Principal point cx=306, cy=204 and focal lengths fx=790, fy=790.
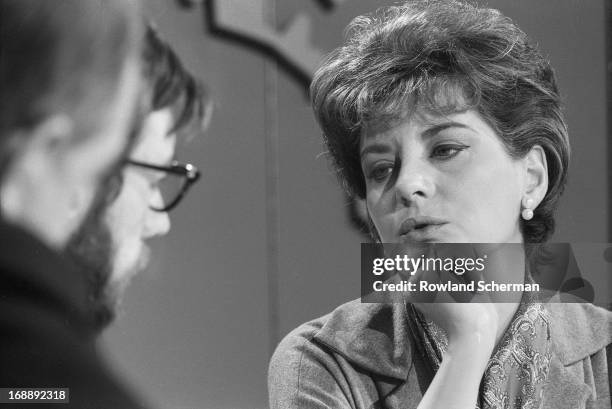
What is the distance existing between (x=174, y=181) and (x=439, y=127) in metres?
0.62

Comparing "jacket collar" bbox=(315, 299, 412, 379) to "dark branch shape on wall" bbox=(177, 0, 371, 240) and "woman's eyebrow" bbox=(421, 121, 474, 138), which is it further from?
"dark branch shape on wall" bbox=(177, 0, 371, 240)

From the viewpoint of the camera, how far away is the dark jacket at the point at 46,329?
5.98 ft

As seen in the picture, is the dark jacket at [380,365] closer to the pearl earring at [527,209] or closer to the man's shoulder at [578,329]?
the man's shoulder at [578,329]

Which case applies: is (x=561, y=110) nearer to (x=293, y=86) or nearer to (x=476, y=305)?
(x=476, y=305)

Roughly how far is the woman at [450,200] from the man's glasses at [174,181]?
1.19 feet

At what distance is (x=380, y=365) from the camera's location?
1.62 metres

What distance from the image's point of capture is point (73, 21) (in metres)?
1.84

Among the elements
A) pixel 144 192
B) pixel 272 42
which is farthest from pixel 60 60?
pixel 272 42

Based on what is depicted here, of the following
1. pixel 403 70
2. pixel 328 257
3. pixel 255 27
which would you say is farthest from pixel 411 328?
pixel 255 27

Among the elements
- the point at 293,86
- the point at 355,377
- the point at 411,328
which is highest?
the point at 293,86

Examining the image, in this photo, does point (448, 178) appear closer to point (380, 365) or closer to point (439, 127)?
point (439, 127)

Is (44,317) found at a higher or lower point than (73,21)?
lower

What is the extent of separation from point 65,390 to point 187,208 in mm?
521

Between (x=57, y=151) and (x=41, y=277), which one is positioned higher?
(x=57, y=151)
